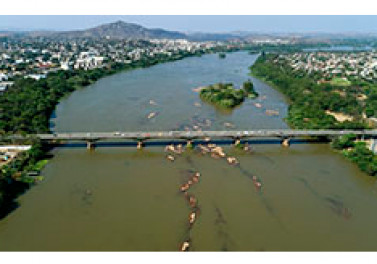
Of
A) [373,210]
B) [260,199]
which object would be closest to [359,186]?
[373,210]

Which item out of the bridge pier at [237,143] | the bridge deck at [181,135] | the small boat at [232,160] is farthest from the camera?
the bridge pier at [237,143]

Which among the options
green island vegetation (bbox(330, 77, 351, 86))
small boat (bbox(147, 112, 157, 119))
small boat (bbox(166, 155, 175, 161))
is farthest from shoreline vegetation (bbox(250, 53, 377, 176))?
small boat (bbox(147, 112, 157, 119))

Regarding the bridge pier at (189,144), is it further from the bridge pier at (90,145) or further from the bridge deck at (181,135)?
the bridge pier at (90,145)

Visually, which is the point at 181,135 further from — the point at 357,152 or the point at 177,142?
the point at 357,152

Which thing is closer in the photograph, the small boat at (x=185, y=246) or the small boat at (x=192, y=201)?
the small boat at (x=185, y=246)

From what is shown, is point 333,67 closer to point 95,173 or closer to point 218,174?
point 218,174

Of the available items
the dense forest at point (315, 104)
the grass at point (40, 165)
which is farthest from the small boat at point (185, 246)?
the dense forest at point (315, 104)
